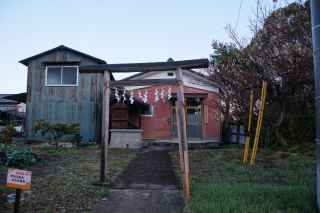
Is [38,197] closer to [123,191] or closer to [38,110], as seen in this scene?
[123,191]

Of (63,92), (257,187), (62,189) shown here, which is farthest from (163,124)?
(257,187)

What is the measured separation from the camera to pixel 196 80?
12984 mm

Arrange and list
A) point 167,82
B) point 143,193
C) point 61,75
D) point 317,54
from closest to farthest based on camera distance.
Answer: point 317,54
point 143,193
point 167,82
point 61,75

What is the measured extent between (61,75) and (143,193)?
32.6 ft

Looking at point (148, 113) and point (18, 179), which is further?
point (148, 113)

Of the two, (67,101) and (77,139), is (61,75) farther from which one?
(77,139)

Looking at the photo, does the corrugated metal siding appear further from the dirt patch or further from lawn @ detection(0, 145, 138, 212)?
the dirt patch

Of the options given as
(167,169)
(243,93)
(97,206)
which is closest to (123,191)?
(97,206)

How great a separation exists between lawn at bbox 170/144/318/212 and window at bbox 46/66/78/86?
8.35 meters

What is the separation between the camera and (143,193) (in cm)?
430

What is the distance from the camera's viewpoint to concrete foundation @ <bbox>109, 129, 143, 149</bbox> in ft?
37.1

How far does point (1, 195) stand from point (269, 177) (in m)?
5.11

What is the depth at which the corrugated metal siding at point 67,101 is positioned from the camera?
12.1m

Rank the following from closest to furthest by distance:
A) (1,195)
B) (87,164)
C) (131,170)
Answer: (1,195)
(131,170)
(87,164)
